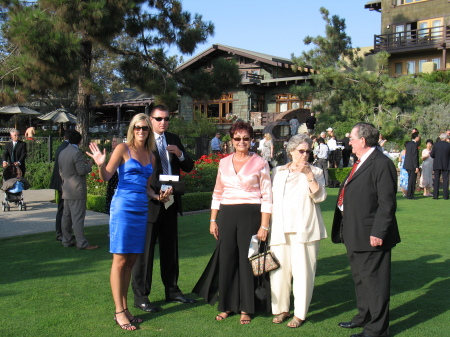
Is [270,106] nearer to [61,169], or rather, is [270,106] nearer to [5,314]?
[61,169]

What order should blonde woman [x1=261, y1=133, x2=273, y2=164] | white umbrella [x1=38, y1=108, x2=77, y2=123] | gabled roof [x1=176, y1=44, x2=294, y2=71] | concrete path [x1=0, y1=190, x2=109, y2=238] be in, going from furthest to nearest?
1. gabled roof [x1=176, y1=44, x2=294, y2=71]
2. white umbrella [x1=38, y1=108, x2=77, y2=123]
3. blonde woman [x1=261, y1=133, x2=273, y2=164]
4. concrete path [x1=0, y1=190, x2=109, y2=238]

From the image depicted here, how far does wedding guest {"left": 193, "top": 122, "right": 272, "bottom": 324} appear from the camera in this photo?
4.34 meters

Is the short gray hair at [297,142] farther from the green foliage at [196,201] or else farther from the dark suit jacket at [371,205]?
the green foliage at [196,201]

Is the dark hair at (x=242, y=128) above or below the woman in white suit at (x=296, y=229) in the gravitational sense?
above

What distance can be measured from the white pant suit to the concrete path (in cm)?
563

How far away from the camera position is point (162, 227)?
4816 mm

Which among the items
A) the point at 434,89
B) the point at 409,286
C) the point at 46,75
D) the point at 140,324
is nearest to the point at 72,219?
the point at 140,324

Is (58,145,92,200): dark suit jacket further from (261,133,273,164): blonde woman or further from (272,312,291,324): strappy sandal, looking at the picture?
(261,133,273,164): blonde woman

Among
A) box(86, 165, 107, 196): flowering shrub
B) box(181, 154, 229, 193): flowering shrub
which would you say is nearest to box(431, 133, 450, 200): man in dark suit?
box(181, 154, 229, 193): flowering shrub

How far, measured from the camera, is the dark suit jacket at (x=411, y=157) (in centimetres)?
1377

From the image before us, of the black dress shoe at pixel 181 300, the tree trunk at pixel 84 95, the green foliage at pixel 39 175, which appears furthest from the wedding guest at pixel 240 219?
the tree trunk at pixel 84 95

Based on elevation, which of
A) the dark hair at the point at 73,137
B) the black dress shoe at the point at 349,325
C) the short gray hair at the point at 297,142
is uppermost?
the dark hair at the point at 73,137

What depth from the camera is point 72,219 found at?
7.22m

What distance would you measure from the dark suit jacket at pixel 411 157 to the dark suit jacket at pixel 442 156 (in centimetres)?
53
